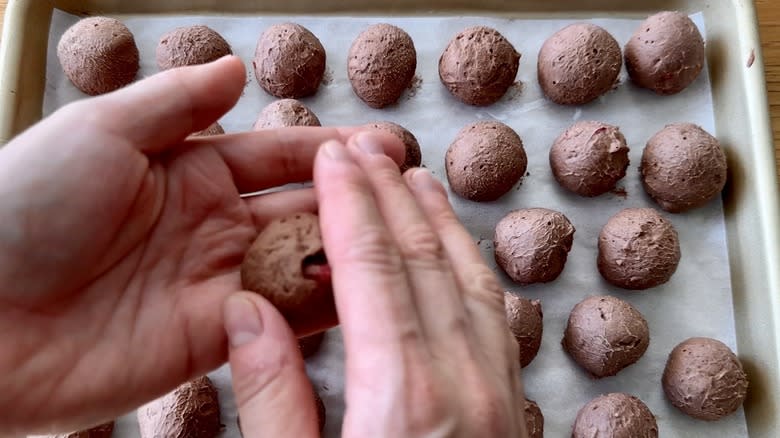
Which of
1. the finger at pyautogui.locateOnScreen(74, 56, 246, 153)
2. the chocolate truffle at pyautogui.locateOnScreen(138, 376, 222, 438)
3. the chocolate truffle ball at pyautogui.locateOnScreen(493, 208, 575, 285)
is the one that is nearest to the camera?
the finger at pyautogui.locateOnScreen(74, 56, 246, 153)

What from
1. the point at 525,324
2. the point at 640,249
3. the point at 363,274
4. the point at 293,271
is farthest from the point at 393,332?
the point at 640,249

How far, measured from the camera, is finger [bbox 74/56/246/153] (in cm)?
112

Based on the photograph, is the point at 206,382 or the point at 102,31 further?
the point at 102,31

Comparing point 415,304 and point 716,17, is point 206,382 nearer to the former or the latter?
point 415,304

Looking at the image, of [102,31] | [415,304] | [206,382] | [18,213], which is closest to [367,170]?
[415,304]

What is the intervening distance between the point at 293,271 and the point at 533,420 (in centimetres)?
82

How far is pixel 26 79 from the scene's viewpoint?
1.89 meters

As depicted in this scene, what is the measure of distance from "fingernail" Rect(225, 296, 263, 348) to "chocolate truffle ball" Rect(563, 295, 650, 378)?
0.99 m

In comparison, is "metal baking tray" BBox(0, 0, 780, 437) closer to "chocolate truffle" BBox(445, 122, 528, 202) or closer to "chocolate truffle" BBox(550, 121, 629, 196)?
"chocolate truffle" BBox(550, 121, 629, 196)

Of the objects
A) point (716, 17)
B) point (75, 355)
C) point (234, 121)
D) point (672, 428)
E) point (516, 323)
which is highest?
point (716, 17)

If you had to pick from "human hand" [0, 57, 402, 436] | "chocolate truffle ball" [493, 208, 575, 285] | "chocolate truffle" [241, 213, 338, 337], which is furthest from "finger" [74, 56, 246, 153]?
"chocolate truffle ball" [493, 208, 575, 285]

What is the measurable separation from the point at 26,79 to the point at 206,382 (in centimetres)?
103

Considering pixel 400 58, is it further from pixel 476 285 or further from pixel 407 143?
pixel 476 285

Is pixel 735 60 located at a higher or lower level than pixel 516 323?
higher
